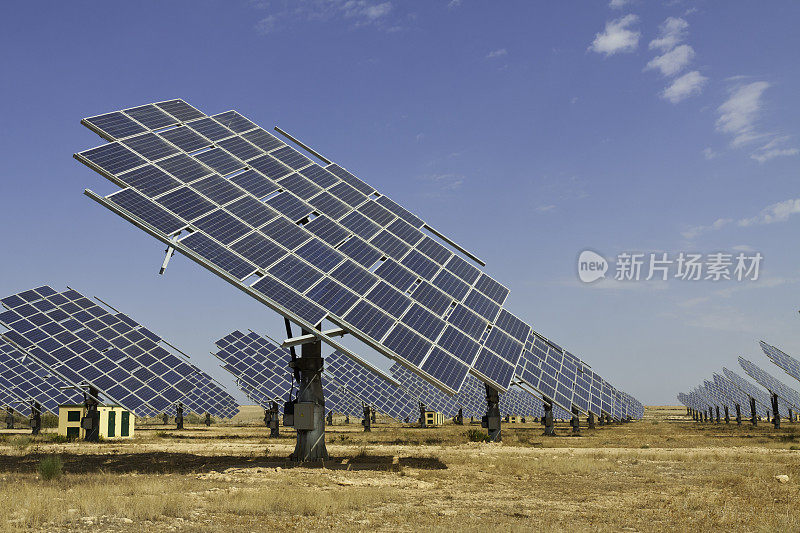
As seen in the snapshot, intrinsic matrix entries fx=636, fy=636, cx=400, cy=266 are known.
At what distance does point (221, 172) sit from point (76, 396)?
2927 cm

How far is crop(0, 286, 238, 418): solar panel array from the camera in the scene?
35.9 meters

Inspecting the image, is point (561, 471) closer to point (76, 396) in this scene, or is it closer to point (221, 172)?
point (221, 172)

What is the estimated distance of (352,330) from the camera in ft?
64.0

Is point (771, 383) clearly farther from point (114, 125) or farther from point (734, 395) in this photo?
point (114, 125)

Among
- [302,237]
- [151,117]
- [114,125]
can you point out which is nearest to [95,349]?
[151,117]

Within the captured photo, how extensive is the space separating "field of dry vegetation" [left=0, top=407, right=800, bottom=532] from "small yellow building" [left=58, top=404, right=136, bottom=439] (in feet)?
43.9

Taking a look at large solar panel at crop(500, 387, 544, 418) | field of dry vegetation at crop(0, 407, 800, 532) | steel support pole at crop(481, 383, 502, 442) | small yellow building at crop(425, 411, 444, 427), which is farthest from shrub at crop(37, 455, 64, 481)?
small yellow building at crop(425, 411, 444, 427)

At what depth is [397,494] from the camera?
637 inches

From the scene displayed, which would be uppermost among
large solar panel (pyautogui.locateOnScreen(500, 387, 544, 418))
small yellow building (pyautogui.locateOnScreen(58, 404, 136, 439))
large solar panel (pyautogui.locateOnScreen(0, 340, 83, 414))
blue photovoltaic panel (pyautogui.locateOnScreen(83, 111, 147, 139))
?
blue photovoltaic panel (pyautogui.locateOnScreen(83, 111, 147, 139))

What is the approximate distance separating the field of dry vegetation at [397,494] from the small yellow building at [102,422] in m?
13.4

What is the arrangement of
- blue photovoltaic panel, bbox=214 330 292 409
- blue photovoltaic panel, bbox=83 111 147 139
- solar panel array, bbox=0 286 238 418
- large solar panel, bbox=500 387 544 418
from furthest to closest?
1. large solar panel, bbox=500 387 544 418
2. blue photovoltaic panel, bbox=214 330 292 409
3. solar panel array, bbox=0 286 238 418
4. blue photovoltaic panel, bbox=83 111 147 139

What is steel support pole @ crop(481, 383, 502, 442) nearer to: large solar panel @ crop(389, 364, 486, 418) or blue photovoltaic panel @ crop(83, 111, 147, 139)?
blue photovoltaic panel @ crop(83, 111, 147, 139)

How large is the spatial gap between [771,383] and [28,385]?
67.0 metres

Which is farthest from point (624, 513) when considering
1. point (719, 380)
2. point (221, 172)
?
point (719, 380)
